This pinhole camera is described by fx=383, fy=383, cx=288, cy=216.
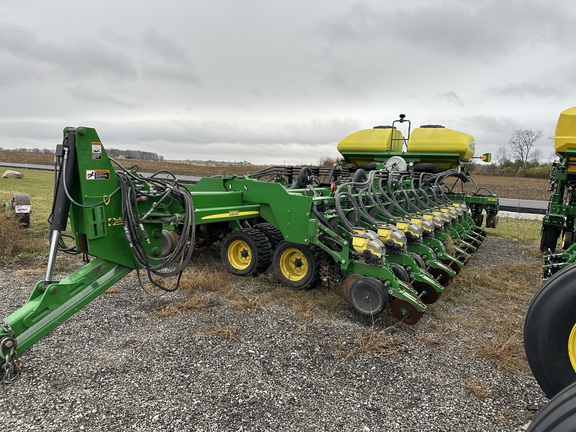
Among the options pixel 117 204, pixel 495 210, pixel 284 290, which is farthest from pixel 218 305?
pixel 495 210

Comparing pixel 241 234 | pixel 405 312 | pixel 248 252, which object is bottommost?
pixel 405 312

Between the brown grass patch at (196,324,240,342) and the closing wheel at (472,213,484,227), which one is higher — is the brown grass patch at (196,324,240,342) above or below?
below

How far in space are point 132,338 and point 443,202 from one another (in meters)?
6.31

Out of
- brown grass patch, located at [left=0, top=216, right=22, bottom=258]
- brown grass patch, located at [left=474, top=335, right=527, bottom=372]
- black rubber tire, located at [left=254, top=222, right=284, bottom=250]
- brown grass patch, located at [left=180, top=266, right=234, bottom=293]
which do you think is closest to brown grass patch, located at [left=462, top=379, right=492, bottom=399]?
brown grass patch, located at [left=474, top=335, right=527, bottom=372]

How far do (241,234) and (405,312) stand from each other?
2509 millimetres

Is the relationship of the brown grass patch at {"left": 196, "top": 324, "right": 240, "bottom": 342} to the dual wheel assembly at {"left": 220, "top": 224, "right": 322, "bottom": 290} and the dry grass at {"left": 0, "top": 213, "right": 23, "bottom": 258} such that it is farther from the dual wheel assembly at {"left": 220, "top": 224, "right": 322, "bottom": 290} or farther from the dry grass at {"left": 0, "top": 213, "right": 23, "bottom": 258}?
the dry grass at {"left": 0, "top": 213, "right": 23, "bottom": 258}

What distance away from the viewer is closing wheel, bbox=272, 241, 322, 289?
4734 mm

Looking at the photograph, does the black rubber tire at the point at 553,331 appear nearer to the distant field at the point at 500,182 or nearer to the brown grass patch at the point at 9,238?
the distant field at the point at 500,182

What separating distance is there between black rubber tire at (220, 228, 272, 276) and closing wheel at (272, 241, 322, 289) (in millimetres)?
388

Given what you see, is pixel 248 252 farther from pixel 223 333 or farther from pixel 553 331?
pixel 553 331

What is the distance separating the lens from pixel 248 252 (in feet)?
17.8

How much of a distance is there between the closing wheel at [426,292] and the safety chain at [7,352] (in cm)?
384

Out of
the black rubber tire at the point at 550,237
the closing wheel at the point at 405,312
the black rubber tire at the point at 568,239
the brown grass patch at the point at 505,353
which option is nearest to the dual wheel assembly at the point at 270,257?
the closing wheel at the point at 405,312

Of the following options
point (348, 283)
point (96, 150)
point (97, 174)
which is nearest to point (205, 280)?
point (348, 283)
